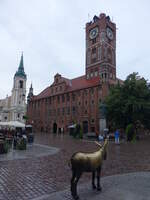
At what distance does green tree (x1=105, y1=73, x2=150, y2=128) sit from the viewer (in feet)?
96.2

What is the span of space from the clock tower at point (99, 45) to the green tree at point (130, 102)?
63.7 feet

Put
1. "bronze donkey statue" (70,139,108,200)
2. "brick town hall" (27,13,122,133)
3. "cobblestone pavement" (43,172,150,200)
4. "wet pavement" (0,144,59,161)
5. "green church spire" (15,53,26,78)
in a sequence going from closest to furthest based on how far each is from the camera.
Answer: "bronze donkey statue" (70,139,108,200) → "cobblestone pavement" (43,172,150,200) → "wet pavement" (0,144,59,161) → "brick town hall" (27,13,122,133) → "green church spire" (15,53,26,78)

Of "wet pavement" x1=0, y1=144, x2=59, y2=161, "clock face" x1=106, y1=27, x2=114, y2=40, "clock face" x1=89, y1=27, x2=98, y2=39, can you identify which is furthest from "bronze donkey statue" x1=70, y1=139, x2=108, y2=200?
"clock face" x1=106, y1=27, x2=114, y2=40

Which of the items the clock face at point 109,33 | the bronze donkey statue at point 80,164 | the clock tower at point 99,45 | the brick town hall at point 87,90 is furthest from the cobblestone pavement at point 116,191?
the clock face at point 109,33

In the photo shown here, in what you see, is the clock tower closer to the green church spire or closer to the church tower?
the green church spire

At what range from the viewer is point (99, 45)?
2128 inches

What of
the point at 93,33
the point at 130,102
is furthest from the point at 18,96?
the point at 130,102

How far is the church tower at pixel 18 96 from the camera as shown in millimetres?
86438

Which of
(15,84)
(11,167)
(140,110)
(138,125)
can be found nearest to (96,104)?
(138,125)

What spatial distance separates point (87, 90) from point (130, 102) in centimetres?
1996

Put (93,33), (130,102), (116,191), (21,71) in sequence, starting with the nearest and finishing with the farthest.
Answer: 1. (116,191)
2. (130,102)
3. (93,33)
4. (21,71)

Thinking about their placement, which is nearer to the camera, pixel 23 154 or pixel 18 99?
pixel 23 154

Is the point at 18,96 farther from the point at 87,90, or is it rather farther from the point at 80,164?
the point at 80,164

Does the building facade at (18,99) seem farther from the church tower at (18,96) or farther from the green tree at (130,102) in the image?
the green tree at (130,102)
